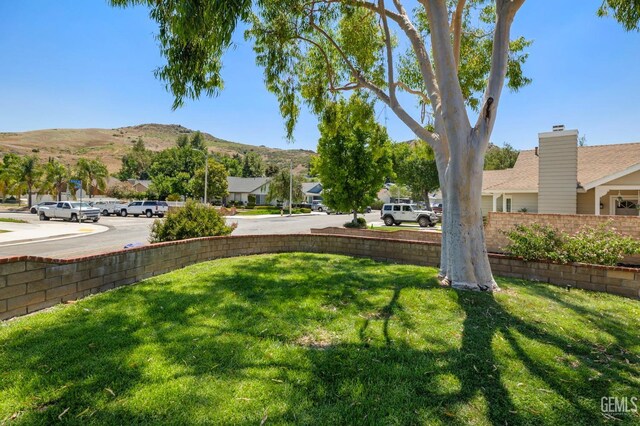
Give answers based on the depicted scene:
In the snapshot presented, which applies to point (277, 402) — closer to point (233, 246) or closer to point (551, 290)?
point (551, 290)

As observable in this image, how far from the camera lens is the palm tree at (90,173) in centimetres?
5353

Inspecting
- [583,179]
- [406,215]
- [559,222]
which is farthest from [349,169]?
[559,222]

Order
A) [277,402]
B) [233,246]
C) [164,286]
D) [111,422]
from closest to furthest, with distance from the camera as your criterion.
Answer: [111,422]
[277,402]
[164,286]
[233,246]

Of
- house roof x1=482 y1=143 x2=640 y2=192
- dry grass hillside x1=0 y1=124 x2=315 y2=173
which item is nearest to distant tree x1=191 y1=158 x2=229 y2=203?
house roof x1=482 y1=143 x2=640 y2=192

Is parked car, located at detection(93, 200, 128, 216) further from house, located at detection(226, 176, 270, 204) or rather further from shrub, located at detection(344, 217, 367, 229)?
shrub, located at detection(344, 217, 367, 229)

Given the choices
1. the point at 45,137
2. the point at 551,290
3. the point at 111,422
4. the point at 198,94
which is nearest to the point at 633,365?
the point at 551,290

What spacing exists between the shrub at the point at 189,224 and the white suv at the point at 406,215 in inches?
807

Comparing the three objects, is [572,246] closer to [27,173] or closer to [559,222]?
[559,222]

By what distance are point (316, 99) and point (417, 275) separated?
22.8ft

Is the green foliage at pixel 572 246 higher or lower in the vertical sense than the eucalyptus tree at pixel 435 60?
lower

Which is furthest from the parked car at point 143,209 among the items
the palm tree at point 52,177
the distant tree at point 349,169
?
the distant tree at point 349,169

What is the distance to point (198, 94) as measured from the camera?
6793 millimetres

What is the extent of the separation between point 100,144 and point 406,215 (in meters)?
160

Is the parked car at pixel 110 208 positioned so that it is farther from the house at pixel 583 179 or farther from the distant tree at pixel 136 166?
the distant tree at pixel 136 166
